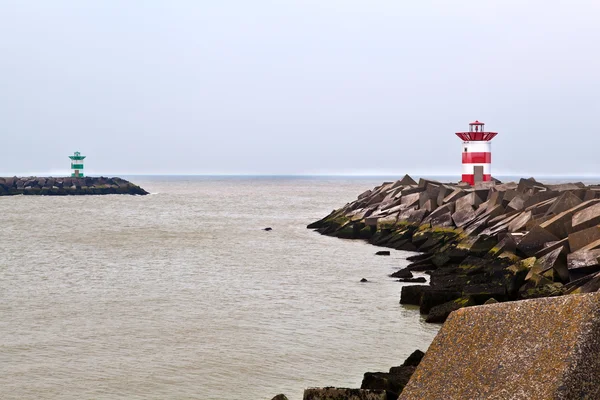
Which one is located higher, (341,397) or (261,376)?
(341,397)

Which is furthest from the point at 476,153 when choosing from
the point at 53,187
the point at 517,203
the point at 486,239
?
the point at 53,187

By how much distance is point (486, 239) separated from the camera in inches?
870

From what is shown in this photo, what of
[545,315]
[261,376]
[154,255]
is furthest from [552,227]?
[154,255]

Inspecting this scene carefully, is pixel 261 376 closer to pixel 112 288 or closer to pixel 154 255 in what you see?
pixel 112 288

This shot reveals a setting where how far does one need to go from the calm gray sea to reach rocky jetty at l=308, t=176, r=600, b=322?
1.29m

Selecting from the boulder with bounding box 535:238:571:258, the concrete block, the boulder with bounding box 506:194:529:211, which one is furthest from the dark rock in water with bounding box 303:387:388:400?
the boulder with bounding box 506:194:529:211

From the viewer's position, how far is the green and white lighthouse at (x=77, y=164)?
369ft

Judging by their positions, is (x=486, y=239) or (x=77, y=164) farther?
(x=77, y=164)

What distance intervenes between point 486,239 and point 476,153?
1846 cm

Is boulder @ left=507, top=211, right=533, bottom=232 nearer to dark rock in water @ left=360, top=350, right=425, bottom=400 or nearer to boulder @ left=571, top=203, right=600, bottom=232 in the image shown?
boulder @ left=571, top=203, right=600, bottom=232

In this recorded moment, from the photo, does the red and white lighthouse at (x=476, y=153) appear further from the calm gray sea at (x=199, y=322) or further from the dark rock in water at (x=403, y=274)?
the dark rock in water at (x=403, y=274)

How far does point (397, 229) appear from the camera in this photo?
106 feet

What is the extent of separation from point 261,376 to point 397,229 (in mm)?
21927

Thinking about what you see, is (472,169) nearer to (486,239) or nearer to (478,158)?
(478,158)
